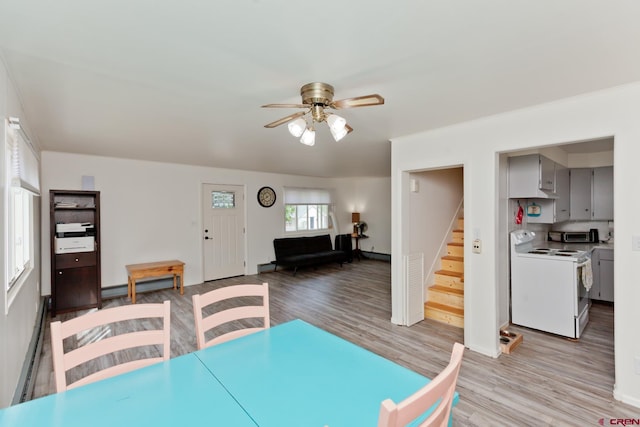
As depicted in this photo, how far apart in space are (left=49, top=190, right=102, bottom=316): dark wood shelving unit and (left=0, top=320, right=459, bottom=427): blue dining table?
379 centimetres

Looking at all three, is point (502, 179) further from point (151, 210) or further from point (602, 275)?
point (151, 210)

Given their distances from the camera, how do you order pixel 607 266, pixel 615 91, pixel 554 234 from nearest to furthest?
1. pixel 615 91
2. pixel 607 266
3. pixel 554 234

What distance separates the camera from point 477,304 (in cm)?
291

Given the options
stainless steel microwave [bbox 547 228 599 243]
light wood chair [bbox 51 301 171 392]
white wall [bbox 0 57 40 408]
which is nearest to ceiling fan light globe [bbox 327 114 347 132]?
light wood chair [bbox 51 301 171 392]

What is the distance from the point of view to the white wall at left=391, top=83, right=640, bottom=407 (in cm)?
211

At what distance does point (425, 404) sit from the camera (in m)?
0.71

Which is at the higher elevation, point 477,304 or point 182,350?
point 477,304

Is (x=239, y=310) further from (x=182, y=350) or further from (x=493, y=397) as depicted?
(x=493, y=397)

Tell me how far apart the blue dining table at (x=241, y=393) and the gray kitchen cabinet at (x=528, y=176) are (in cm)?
311

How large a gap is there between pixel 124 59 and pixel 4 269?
4.52 feet

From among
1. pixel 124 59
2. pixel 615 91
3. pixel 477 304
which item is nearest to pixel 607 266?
pixel 477 304

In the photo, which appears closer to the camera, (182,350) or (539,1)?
(539,1)

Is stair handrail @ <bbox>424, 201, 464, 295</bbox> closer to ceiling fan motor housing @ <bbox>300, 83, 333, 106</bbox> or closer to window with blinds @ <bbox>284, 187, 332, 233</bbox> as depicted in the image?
ceiling fan motor housing @ <bbox>300, 83, 333, 106</bbox>

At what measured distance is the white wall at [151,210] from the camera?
14.5 ft
